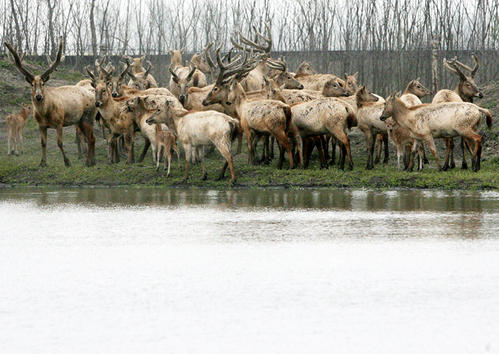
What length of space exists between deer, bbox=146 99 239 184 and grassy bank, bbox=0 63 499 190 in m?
0.55

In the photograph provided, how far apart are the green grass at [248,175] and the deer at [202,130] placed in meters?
0.54

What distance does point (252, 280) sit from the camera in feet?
26.7

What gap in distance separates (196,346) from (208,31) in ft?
107

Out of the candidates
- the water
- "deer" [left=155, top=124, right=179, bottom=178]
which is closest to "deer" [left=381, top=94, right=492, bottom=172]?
"deer" [left=155, top=124, right=179, bottom=178]

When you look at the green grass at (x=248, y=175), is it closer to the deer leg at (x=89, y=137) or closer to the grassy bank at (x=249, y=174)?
the grassy bank at (x=249, y=174)

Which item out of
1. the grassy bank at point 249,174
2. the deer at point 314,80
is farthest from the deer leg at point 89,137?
the deer at point 314,80

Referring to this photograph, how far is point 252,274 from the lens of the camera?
27.6 feet

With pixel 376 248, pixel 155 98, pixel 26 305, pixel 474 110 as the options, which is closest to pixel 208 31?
pixel 155 98

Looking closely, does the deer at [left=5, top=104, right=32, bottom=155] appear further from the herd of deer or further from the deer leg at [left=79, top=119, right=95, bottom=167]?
the deer leg at [left=79, top=119, right=95, bottom=167]

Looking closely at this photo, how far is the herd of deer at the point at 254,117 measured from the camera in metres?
19.0

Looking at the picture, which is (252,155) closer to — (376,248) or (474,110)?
(474,110)

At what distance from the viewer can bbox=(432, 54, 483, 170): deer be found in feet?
66.2

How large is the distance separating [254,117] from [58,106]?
16.6 feet

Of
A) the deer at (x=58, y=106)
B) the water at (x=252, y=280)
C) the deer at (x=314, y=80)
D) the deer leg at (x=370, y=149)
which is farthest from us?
the deer at (x=314, y=80)
